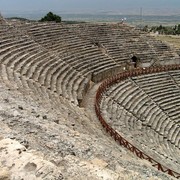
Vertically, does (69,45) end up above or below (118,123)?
above

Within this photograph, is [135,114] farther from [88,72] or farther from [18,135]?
[18,135]

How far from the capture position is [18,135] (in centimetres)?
957

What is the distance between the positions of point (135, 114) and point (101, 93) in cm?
280


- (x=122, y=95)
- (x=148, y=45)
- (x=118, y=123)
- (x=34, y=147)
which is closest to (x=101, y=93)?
(x=122, y=95)

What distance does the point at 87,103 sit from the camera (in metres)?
22.1

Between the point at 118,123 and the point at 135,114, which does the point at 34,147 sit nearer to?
the point at 118,123

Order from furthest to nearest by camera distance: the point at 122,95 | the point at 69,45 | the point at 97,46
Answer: the point at 97,46 < the point at 69,45 < the point at 122,95

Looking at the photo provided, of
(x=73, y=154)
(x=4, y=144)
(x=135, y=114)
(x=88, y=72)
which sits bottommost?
(x=135, y=114)

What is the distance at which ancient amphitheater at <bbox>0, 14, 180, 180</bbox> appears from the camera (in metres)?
8.71

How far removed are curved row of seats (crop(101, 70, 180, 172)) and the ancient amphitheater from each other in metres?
0.08

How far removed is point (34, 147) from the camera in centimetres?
901

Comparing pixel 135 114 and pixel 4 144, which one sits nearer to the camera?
pixel 4 144

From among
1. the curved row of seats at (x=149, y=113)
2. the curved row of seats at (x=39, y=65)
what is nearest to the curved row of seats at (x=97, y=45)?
the curved row of seats at (x=39, y=65)

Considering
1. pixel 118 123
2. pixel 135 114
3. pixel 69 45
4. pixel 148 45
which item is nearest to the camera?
pixel 118 123
